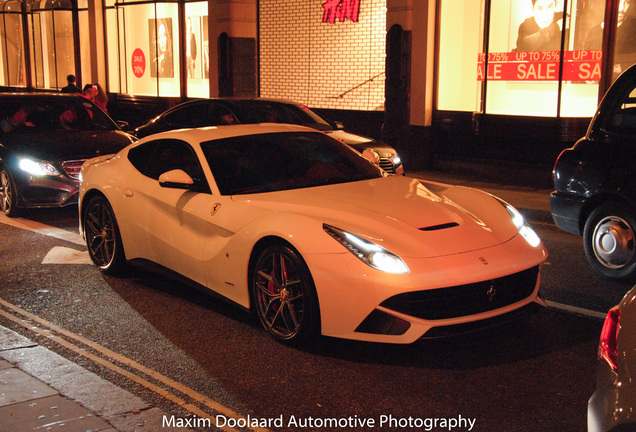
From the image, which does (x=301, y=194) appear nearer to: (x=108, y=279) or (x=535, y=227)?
(x=108, y=279)

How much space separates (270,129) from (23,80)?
2806 centimetres

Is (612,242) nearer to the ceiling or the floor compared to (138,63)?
nearer to the floor

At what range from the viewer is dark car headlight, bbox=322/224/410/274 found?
4.74 m

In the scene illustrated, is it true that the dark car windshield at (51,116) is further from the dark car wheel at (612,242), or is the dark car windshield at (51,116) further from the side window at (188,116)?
the dark car wheel at (612,242)

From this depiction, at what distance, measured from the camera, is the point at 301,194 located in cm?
571

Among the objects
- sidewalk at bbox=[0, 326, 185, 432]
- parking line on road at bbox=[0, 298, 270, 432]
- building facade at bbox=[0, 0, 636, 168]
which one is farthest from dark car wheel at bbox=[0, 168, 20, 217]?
building facade at bbox=[0, 0, 636, 168]

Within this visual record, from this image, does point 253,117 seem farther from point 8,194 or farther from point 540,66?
point 540,66

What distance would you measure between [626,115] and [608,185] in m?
0.67

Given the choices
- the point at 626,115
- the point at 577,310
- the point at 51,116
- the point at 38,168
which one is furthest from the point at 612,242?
the point at 51,116

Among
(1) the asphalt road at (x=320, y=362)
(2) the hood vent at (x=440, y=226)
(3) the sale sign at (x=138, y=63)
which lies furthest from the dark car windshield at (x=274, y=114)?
(3) the sale sign at (x=138, y=63)

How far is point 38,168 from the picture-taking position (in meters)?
10.1

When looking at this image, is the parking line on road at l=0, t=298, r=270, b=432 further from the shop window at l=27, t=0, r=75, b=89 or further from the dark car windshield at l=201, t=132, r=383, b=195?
the shop window at l=27, t=0, r=75, b=89

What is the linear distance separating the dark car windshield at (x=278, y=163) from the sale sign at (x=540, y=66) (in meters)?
8.04

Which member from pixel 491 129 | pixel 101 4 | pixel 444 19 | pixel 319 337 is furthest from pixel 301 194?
pixel 101 4
